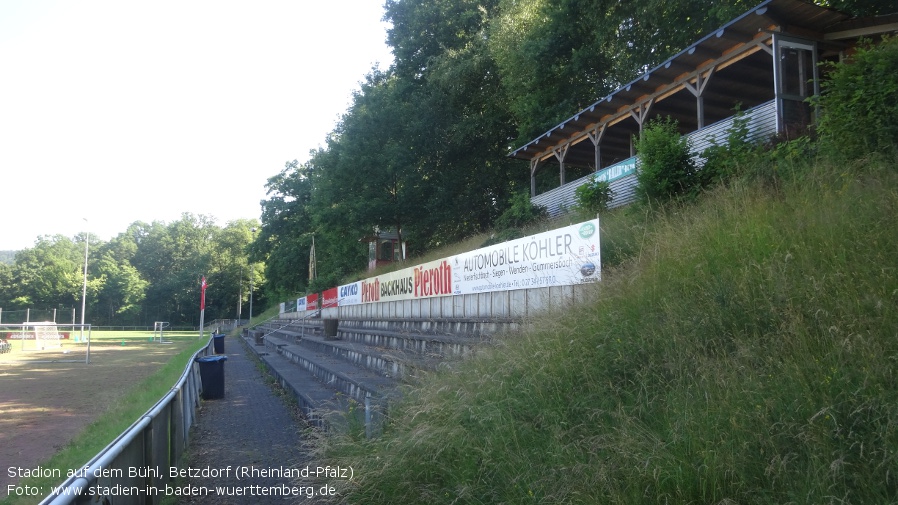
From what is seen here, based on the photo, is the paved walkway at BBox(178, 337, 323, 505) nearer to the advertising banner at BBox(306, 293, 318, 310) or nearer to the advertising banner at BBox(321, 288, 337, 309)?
the advertising banner at BBox(321, 288, 337, 309)

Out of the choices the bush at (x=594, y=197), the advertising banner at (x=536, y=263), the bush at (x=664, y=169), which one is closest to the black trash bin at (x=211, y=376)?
the advertising banner at (x=536, y=263)

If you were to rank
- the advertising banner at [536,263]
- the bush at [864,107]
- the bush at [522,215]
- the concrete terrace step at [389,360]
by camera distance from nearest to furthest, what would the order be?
the bush at [864,107]
the advertising banner at [536,263]
the concrete terrace step at [389,360]
the bush at [522,215]

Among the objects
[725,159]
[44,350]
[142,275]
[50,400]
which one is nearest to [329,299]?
[50,400]

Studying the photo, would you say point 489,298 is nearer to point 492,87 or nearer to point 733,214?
point 733,214

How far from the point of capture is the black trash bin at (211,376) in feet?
39.0

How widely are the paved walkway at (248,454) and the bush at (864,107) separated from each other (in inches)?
249

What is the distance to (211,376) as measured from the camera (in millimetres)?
11969

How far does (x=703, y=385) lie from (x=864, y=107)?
15.4 ft

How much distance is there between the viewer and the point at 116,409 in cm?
1173

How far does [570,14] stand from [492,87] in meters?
6.88

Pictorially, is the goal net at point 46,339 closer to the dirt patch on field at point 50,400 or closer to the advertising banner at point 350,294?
the dirt patch on field at point 50,400

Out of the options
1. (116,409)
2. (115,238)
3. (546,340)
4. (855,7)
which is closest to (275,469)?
(546,340)

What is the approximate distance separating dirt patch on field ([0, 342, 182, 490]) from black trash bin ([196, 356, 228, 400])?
1.98 meters

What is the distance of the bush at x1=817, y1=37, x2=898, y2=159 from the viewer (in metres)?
6.25
